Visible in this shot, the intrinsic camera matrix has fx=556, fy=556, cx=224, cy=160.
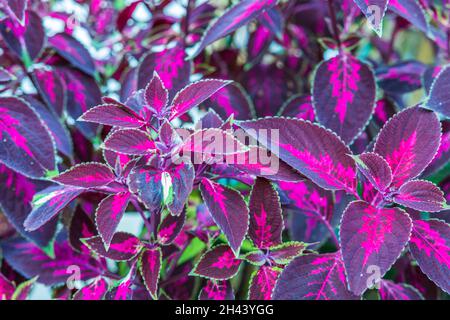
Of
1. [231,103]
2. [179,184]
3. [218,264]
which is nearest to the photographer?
[179,184]

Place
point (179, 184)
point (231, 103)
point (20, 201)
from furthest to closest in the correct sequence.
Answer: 1. point (231, 103)
2. point (20, 201)
3. point (179, 184)

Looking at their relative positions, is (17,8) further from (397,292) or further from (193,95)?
(397,292)

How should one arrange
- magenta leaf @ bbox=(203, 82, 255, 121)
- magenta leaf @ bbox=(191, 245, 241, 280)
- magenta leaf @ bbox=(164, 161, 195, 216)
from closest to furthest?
magenta leaf @ bbox=(164, 161, 195, 216) → magenta leaf @ bbox=(191, 245, 241, 280) → magenta leaf @ bbox=(203, 82, 255, 121)

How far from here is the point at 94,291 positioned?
70 cm

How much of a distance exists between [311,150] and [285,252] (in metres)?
0.12

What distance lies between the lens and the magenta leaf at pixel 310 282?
0.60 metres

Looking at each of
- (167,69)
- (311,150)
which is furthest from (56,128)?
(311,150)

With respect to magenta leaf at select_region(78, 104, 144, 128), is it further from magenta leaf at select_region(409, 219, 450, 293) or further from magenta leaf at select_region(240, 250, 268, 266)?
magenta leaf at select_region(409, 219, 450, 293)

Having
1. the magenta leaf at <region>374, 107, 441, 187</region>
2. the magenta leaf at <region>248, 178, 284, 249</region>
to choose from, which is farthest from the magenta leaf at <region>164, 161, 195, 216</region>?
the magenta leaf at <region>374, 107, 441, 187</region>

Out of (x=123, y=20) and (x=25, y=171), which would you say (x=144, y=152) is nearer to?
(x=25, y=171)

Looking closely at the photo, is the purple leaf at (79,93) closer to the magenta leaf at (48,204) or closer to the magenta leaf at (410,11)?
the magenta leaf at (48,204)

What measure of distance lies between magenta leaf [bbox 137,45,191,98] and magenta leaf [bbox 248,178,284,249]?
0.22m

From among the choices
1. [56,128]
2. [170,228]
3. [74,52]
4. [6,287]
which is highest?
[74,52]

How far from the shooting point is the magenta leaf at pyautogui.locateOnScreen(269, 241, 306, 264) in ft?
2.07
